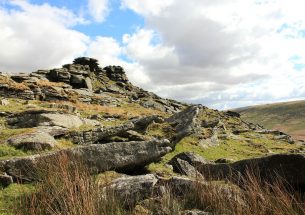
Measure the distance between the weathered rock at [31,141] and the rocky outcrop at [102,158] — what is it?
9.75ft

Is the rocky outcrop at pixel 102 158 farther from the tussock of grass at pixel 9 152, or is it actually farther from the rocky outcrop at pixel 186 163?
the tussock of grass at pixel 9 152

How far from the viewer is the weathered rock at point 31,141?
63.0 feet

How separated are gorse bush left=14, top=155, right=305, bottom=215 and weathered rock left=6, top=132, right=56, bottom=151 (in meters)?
6.47

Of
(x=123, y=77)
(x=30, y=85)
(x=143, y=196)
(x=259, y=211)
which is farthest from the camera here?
(x=123, y=77)

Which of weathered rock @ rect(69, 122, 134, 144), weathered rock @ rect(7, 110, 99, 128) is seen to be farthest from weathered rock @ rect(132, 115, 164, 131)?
weathered rock @ rect(7, 110, 99, 128)

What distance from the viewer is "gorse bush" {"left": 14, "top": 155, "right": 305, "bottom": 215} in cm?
876

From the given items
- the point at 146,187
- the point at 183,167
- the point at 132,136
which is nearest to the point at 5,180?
the point at 146,187

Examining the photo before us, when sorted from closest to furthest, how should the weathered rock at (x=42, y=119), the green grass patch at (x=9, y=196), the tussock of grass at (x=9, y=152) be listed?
1. the green grass patch at (x=9, y=196)
2. the tussock of grass at (x=9, y=152)
3. the weathered rock at (x=42, y=119)

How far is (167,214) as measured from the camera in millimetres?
10414

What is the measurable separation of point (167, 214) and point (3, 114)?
23.2m

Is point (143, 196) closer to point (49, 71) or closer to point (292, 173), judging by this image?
point (292, 173)

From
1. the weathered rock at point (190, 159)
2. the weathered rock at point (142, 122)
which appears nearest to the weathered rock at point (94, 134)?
the weathered rock at point (142, 122)

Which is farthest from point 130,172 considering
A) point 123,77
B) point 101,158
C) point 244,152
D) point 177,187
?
point 123,77

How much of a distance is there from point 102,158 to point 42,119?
9.63 m
